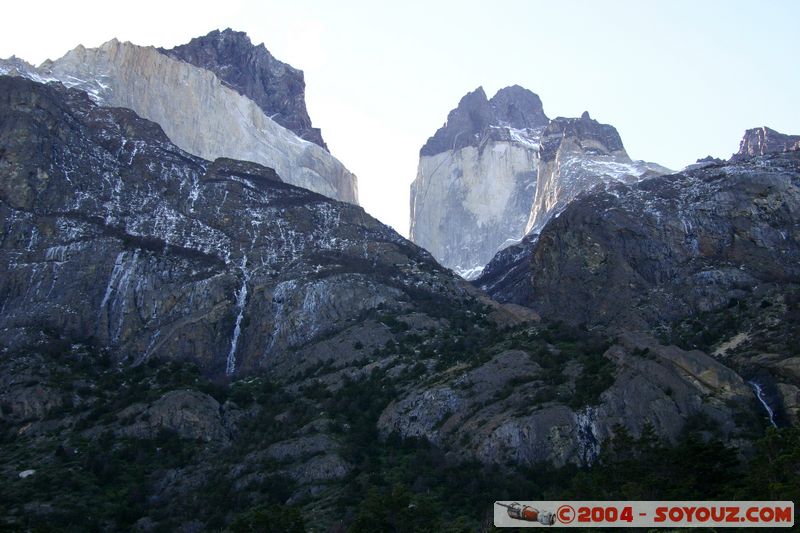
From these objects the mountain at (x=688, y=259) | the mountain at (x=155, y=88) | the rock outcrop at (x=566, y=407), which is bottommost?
the rock outcrop at (x=566, y=407)

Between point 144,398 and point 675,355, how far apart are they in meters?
54.4

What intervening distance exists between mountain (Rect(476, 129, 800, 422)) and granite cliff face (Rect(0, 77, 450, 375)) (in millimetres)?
21598

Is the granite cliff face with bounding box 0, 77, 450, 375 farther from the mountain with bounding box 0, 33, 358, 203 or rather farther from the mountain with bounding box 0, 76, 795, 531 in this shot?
the mountain with bounding box 0, 33, 358, 203

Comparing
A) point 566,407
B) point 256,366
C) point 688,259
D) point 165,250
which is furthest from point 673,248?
point 165,250

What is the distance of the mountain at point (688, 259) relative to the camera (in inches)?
4087

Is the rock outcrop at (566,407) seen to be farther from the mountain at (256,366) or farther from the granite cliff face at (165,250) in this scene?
the granite cliff face at (165,250)

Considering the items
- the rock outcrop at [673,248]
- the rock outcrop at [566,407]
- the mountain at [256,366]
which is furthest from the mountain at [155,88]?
the rock outcrop at [566,407]

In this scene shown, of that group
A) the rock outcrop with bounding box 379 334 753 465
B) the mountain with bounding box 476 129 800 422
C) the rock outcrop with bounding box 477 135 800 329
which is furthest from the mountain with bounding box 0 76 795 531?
the rock outcrop with bounding box 477 135 800 329

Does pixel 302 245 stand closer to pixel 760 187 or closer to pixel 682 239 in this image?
pixel 682 239

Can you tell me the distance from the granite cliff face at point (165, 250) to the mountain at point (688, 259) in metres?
21.6

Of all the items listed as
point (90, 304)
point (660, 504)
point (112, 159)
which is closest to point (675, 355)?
point (660, 504)

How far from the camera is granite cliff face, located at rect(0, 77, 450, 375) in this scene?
391 ft

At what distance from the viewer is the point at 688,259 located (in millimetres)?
120812

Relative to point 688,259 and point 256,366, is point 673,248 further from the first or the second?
point 256,366
